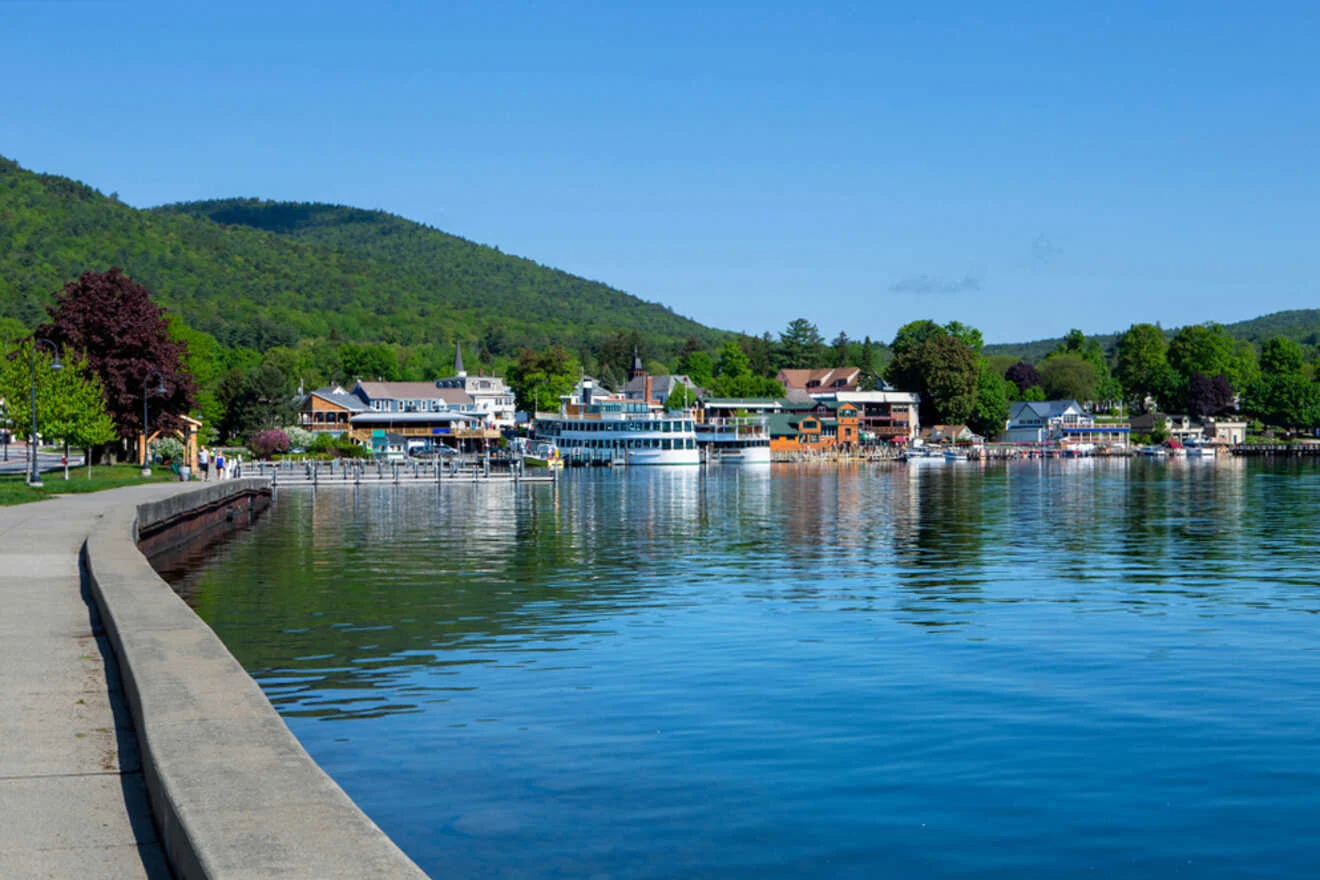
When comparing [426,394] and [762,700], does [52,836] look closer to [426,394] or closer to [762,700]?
[762,700]

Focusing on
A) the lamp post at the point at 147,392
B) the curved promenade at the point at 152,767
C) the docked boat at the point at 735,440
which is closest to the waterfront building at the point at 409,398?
the docked boat at the point at 735,440

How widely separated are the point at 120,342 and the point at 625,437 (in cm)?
8100

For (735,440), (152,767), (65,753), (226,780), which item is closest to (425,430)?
(735,440)

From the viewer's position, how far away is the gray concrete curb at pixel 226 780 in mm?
7656

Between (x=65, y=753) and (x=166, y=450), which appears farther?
(x=166, y=450)

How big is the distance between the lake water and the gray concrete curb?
221 centimetres

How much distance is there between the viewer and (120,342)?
269ft

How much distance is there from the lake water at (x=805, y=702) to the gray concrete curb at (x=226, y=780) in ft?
7.26

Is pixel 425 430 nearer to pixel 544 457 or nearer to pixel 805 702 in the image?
pixel 544 457

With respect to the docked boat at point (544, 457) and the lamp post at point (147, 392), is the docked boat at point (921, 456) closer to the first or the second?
the docked boat at point (544, 457)

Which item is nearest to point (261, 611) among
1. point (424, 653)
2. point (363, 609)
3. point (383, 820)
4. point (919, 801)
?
point (363, 609)

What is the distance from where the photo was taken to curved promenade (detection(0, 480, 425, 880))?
7.98m

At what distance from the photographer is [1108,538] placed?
49875 mm

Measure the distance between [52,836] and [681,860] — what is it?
5464 millimetres
